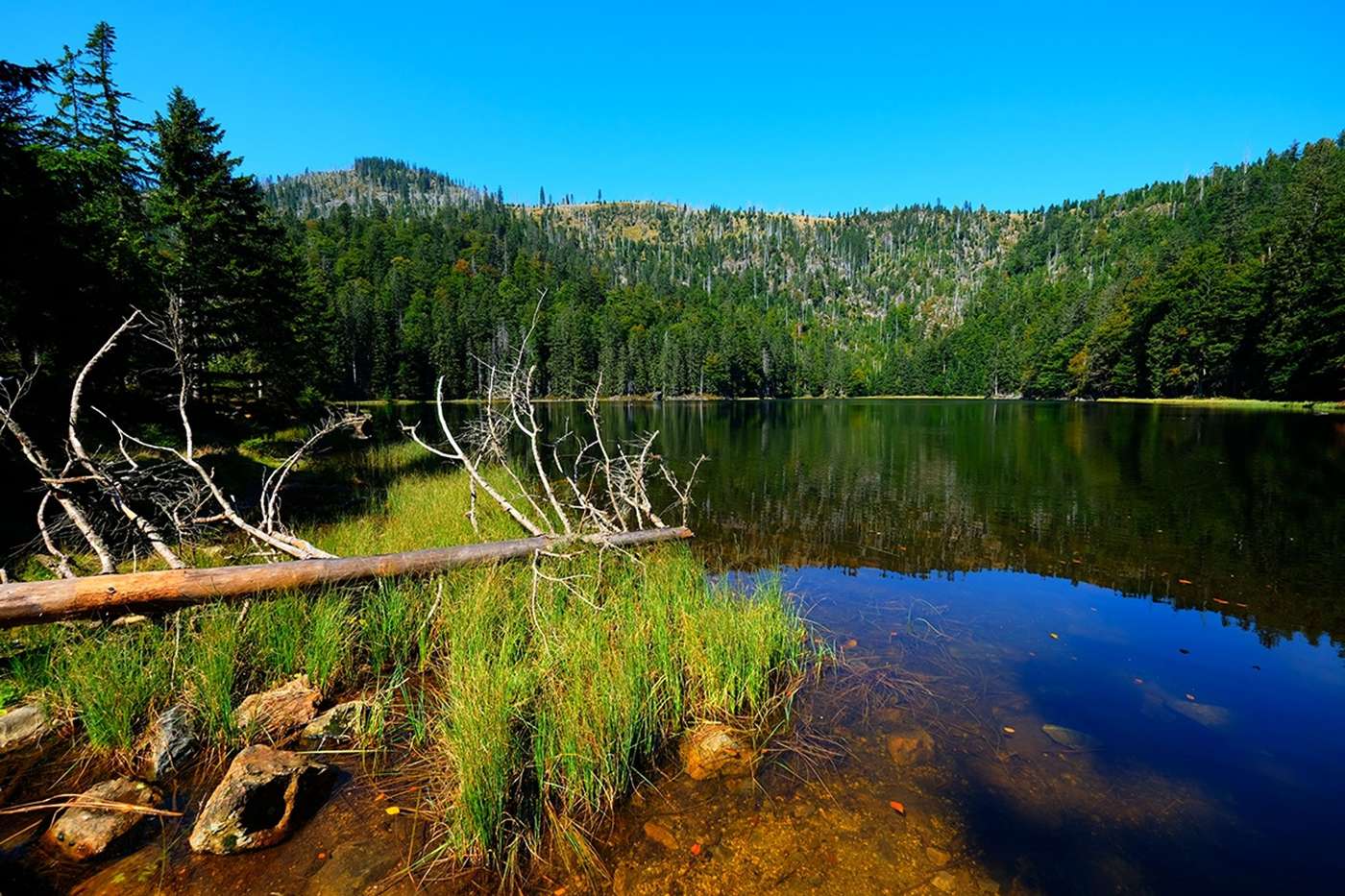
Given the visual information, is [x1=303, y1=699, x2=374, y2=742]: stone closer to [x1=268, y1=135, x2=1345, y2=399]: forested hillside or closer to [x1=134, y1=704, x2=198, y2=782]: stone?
[x1=134, y1=704, x2=198, y2=782]: stone

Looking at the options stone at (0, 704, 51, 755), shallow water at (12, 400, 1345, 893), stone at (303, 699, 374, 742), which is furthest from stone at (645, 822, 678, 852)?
stone at (0, 704, 51, 755)

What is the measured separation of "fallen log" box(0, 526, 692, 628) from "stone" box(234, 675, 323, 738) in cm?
125

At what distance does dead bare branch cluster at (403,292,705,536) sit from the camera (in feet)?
30.3

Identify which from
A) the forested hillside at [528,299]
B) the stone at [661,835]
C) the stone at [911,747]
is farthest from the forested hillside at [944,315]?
the stone at [661,835]

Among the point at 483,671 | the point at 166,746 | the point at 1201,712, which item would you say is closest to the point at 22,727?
the point at 166,746

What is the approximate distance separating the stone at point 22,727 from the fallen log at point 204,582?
2.48 feet

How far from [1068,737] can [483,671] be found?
5.52 m

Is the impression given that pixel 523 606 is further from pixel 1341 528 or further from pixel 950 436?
pixel 950 436

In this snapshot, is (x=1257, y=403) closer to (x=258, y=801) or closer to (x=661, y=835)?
(x=661, y=835)

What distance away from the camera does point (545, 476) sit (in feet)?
32.2

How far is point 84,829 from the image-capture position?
3766mm

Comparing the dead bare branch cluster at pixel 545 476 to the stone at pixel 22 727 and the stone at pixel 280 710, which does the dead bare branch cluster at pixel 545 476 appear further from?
the stone at pixel 22 727

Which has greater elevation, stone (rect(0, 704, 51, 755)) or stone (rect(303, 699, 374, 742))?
stone (rect(0, 704, 51, 755))

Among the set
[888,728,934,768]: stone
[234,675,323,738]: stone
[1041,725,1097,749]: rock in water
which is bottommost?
[1041,725,1097,749]: rock in water
